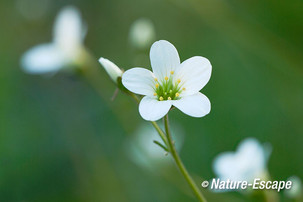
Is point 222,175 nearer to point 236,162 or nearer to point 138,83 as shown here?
point 236,162

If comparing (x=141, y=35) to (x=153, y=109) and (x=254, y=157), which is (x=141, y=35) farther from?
(x=153, y=109)

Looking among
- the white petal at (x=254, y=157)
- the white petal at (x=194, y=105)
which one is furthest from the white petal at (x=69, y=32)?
the white petal at (x=194, y=105)

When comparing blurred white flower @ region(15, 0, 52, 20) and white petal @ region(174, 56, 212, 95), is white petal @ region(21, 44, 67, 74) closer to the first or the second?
white petal @ region(174, 56, 212, 95)

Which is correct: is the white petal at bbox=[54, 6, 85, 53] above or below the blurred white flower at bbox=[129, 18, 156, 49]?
above

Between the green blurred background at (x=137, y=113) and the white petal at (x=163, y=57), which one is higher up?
the green blurred background at (x=137, y=113)

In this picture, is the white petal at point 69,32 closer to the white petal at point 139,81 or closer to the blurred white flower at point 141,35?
the blurred white flower at point 141,35

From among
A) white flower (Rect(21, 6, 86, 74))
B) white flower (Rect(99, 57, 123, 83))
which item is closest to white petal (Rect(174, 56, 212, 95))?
white flower (Rect(99, 57, 123, 83))

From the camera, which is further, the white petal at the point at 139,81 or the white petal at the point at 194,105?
the white petal at the point at 139,81
